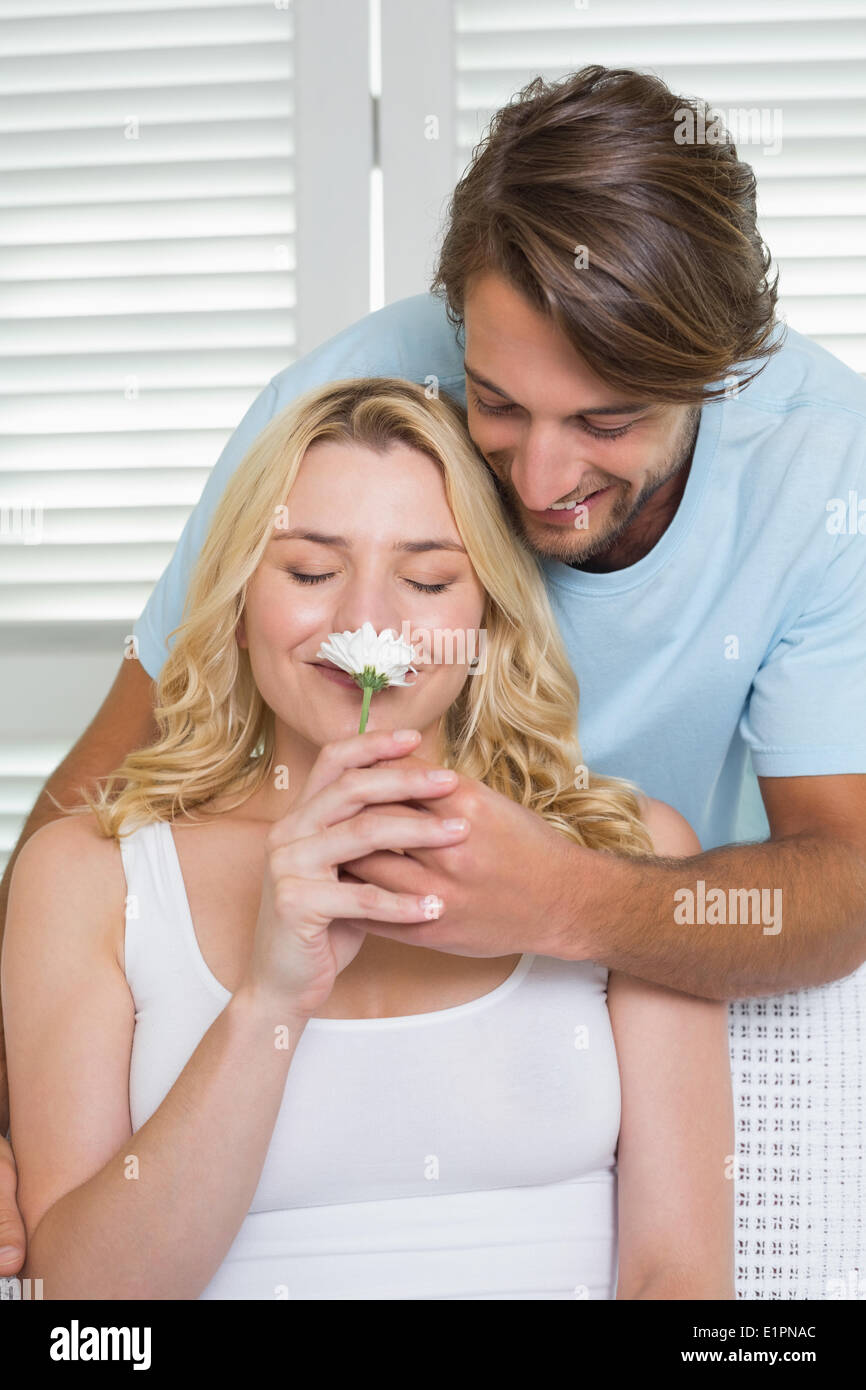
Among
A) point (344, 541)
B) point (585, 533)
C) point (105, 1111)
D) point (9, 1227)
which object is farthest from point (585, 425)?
point (9, 1227)

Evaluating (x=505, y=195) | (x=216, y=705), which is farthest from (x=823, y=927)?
(x=505, y=195)

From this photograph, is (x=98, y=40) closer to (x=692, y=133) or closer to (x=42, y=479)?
(x=42, y=479)

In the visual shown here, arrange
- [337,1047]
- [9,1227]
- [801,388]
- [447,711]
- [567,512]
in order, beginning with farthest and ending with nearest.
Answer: [801,388]
[447,711]
[567,512]
[337,1047]
[9,1227]

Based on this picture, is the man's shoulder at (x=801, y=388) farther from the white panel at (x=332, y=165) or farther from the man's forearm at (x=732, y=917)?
the white panel at (x=332, y=165)

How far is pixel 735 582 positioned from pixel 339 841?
840 mm

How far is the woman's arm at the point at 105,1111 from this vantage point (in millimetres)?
1315

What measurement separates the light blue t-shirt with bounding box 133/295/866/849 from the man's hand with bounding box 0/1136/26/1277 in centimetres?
87

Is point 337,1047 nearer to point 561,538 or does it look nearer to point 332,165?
point 561,538

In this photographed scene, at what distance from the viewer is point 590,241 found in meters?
1.43

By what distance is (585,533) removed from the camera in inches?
64.6

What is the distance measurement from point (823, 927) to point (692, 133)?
0.97m

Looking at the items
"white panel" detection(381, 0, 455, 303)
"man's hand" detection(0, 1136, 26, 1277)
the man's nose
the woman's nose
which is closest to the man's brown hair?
the man's nose

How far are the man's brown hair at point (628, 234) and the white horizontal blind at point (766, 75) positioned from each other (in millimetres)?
1082

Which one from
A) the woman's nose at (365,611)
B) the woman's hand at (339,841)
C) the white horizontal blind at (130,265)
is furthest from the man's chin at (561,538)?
the white horizontal blind at (130,265)
